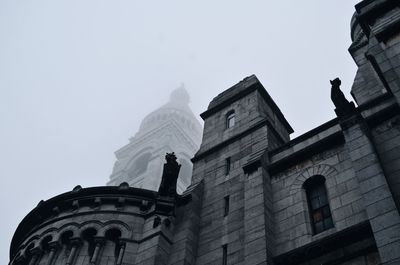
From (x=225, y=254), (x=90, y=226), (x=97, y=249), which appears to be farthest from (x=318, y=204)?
(x=90, y=226)

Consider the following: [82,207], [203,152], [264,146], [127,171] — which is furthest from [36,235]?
[127,171]

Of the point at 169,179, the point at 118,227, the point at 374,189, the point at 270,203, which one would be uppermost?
the point at 169,179

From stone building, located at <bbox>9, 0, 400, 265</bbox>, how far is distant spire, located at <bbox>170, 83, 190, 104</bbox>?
11216cm

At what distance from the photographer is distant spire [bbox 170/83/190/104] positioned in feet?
462

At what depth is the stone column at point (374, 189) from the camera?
14172 millimetres

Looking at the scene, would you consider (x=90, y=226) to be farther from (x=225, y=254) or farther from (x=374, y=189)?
(x=374, y=189)

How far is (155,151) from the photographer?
87375 mm

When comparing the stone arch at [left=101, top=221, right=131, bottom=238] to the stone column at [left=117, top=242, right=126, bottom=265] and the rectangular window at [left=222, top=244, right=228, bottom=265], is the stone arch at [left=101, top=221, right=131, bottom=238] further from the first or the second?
the rectangular window at [left=222, top=244, right=228, bottom=265]

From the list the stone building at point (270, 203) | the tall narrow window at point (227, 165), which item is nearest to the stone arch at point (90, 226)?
the stone building at point (270, 203)

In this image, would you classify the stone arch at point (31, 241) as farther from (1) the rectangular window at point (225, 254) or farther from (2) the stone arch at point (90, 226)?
(1) the rectangular window at point (225, 254)

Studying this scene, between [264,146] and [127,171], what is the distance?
6732 cm

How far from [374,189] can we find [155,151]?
72670 millimetres

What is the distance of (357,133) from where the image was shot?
18656mm

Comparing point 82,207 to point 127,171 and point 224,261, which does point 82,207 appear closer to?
point 224,261
